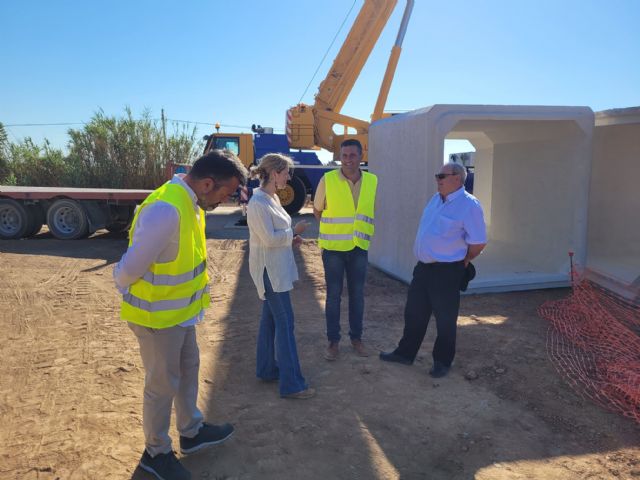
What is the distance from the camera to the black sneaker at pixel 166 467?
2.69m

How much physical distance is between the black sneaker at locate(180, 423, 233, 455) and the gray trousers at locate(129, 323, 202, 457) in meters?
0.25

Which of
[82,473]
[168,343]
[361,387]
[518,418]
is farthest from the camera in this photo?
[361,387]

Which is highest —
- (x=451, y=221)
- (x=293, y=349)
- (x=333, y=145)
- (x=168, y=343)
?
(x=333, y=145)

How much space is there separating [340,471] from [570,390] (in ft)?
7.17

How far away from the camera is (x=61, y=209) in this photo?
10594mm

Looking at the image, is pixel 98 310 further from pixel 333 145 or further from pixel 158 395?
pixel 333 145

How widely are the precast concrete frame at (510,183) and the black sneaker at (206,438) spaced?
3556 mm

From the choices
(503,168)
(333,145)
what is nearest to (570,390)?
(503,168)

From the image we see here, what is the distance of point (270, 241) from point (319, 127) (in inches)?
467

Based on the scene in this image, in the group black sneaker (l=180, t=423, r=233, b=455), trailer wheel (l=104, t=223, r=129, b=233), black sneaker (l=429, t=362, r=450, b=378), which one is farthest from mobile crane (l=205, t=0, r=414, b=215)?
black sneaker (l=180, t=423, r=233, b=455)

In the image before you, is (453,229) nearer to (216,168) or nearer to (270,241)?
(270,241)

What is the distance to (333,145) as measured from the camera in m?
15.2

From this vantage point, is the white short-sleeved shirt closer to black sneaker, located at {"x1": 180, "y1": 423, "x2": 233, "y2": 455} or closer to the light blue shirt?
black sneaker, located at {"x1": 180, "y1": 423, "x2": 233, "y2": 455}

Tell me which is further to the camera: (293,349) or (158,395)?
(293,349)
